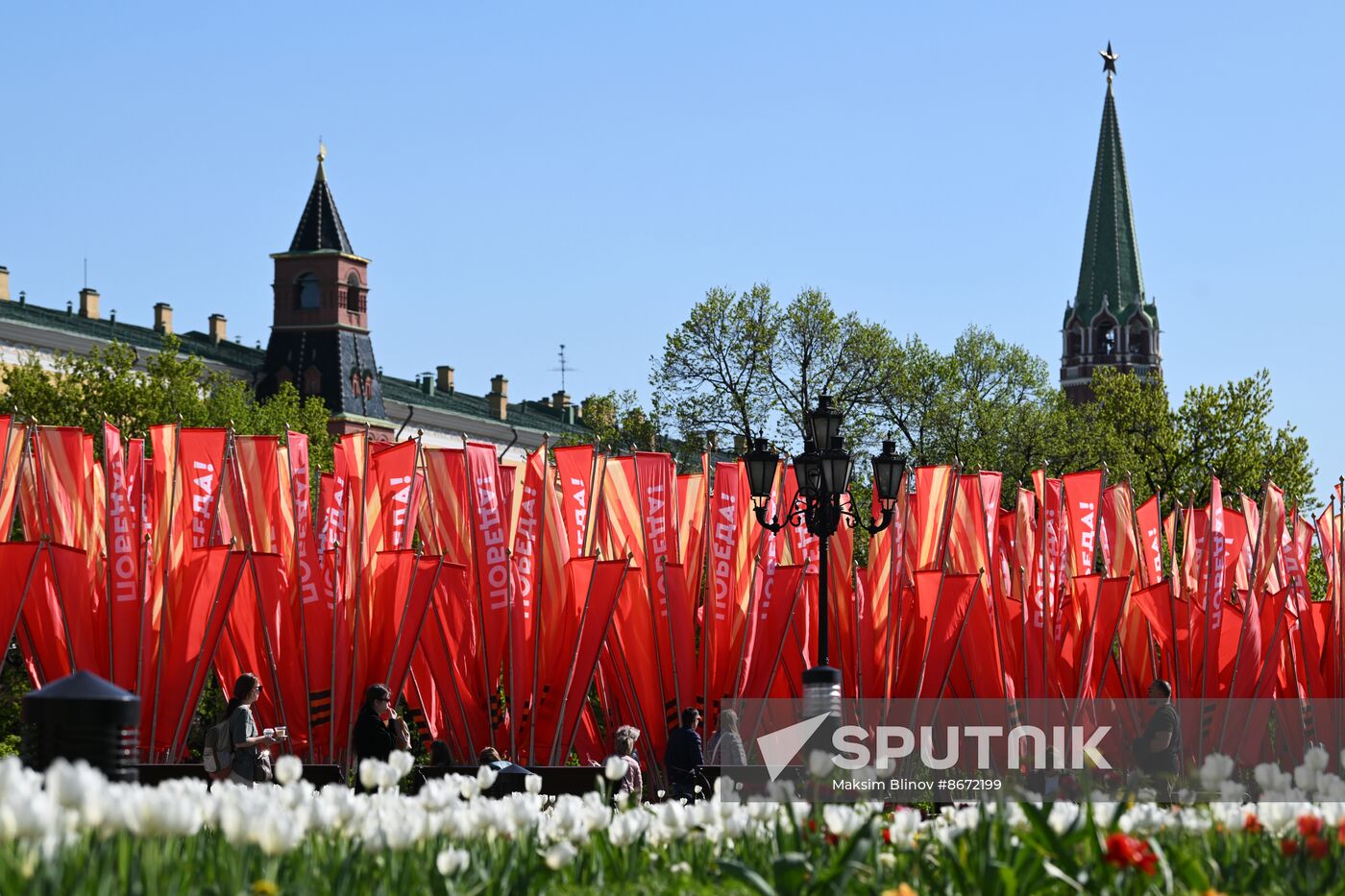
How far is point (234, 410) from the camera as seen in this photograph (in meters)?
52.3

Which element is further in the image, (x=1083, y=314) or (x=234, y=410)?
(x=1083, y=314)

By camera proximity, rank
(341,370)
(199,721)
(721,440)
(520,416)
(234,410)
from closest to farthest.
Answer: (199,721) < (721,440) < (234,410) < (341,370) < (520,416)

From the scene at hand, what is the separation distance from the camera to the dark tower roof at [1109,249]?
106 metres

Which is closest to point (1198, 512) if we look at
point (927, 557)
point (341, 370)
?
point (927, 557)

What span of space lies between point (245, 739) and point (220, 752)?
0.33 meters

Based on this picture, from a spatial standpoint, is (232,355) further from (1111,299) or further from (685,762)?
(685,762)

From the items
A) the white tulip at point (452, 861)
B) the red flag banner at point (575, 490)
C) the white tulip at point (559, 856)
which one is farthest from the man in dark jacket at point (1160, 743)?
the white tulip at point (452, 861)

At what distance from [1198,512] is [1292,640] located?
2.32 meters

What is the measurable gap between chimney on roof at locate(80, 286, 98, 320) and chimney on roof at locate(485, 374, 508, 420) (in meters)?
27.1

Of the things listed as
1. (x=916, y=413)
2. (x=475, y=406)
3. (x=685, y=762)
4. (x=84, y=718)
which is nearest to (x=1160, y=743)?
(x=685, y=762)

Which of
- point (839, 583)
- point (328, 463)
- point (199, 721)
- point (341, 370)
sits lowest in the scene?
point (199, 721)

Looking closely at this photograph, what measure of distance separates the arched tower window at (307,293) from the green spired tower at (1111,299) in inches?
1771

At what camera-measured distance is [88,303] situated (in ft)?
282

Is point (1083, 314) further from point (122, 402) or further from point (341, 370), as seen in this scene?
point (122, 402)
